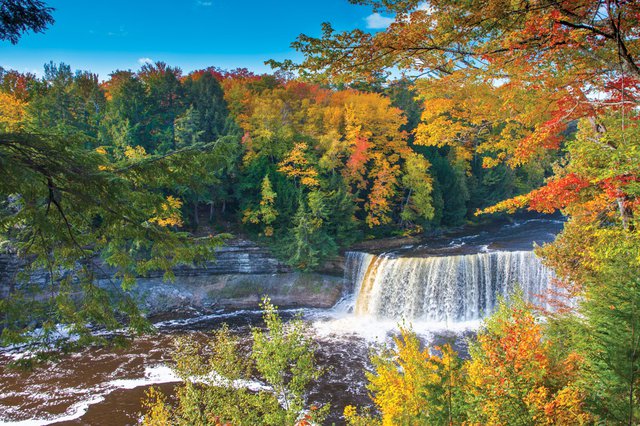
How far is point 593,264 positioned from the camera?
28.0 feet

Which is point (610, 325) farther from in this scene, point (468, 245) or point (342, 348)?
point (468, 245)

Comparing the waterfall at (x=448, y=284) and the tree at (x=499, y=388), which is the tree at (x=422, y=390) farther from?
the waterfall at (x=448, y=284)

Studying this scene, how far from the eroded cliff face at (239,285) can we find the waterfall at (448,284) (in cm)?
271

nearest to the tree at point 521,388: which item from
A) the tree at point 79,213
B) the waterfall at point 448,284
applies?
the tree at point 79,213

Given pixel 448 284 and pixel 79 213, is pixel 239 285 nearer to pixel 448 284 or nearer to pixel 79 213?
pixel 448 284

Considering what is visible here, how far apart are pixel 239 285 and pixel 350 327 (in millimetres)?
7354

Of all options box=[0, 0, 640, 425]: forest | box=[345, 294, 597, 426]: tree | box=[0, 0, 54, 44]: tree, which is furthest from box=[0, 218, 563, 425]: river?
box=[0, 0, 54, 44]: tree

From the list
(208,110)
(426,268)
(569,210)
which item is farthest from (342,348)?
(208,110)

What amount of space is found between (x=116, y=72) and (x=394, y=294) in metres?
31.3

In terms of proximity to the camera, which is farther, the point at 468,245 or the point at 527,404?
the point at 468,245

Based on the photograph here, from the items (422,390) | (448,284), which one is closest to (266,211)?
(448,284)

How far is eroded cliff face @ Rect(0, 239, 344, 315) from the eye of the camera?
2214 cm

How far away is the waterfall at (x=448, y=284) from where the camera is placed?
19.1 meters

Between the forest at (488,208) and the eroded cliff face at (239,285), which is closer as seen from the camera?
the forest at (488,208)
